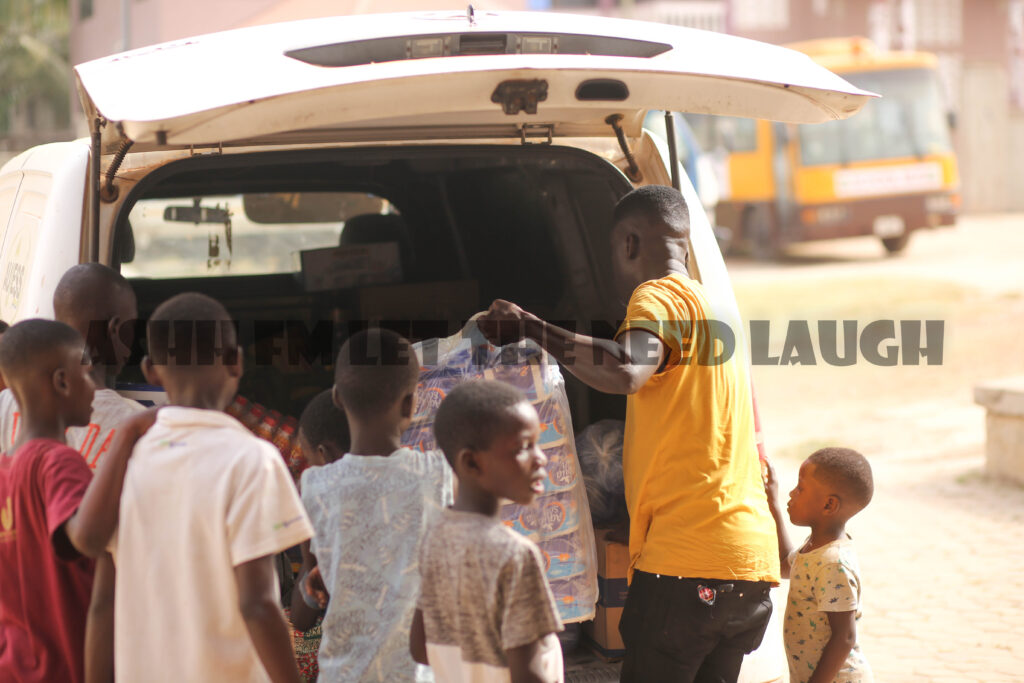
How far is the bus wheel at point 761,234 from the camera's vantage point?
21.5 metres

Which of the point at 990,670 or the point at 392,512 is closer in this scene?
the point at 392,512

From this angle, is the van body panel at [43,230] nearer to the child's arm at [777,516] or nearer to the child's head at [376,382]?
the child's head at [376,382]

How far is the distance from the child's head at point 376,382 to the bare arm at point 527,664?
0.59 metres

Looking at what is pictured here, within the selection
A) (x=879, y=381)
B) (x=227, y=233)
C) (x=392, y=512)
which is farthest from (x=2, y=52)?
(x=392, y=512)

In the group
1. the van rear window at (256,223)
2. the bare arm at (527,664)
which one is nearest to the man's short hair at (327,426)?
the bare arm at (527,664)

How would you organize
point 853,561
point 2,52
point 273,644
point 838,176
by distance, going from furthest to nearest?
point 2,52 → point 838,176 → point 853,561 → point 273,644

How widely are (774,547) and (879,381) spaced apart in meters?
10.2

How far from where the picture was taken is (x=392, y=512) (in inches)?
101

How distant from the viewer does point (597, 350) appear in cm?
258

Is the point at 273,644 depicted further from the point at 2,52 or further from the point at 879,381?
the point at 2,52

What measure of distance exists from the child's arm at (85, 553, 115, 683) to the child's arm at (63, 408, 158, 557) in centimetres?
8

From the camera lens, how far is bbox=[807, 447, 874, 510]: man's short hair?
10.4ft

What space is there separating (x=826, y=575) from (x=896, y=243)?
19.3 m

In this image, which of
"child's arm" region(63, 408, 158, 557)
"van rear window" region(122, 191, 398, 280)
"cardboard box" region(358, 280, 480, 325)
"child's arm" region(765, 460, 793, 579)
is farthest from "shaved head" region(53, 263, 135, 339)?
"van rear window" region(122, 191, 398, 280)
